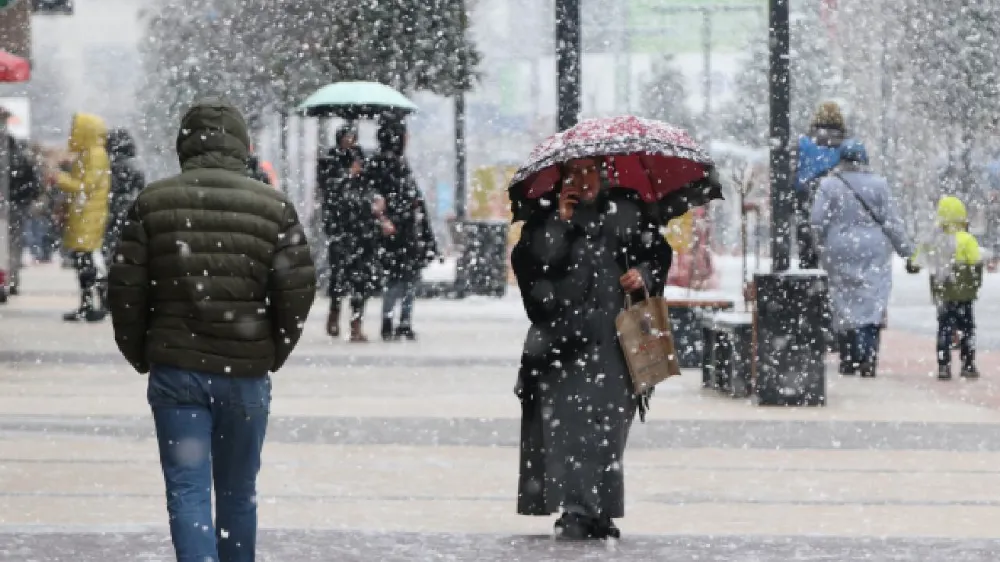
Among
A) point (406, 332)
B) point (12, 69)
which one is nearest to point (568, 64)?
point (406, 332)

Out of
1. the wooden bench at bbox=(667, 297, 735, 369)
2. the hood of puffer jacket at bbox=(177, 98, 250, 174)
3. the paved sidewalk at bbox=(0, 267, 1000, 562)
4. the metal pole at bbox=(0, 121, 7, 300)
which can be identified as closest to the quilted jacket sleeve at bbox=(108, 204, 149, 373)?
the hood of puffer jacket at bbox=(177, 98, 250, 174)

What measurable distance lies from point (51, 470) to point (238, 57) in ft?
94.3

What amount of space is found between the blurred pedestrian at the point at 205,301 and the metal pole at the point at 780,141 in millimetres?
6667

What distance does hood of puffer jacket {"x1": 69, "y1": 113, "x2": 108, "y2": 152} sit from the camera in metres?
20.6

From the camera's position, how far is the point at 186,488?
6.47 metres

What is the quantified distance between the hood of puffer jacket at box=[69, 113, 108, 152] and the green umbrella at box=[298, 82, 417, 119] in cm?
220

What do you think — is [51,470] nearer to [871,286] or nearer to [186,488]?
[186,488]

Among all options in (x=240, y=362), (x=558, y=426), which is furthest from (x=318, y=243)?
(x=240, y=362)

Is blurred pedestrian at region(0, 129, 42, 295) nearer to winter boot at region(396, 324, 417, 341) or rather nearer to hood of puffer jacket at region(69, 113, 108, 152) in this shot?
hood of puffer jacket at region(69, 113, 108, 152)

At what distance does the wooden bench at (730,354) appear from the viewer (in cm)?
1382

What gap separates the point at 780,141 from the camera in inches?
509

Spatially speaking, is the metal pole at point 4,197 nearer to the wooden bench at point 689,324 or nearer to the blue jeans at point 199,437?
the wooden bench at point 689,324

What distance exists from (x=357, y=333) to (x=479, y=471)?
861 cm

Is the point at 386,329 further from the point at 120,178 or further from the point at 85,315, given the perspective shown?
the point at 120,178
